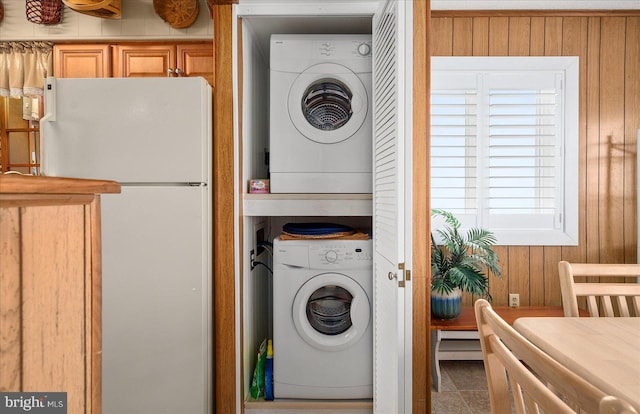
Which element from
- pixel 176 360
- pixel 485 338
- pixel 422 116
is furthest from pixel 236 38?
pixel 485 338

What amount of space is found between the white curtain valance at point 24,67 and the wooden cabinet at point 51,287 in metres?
2.61

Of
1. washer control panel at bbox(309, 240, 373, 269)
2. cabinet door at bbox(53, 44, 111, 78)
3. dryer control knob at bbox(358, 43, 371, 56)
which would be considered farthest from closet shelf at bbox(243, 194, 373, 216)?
cabinet door at bbox(53, 44, 111, 78)

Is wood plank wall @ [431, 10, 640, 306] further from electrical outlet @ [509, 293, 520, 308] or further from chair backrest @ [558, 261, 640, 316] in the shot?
chair backrest @ [558, 261, 640, 316]

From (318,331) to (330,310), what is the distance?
131 millimetres

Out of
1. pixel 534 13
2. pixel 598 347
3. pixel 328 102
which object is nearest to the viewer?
pixel 598 347

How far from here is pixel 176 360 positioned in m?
1.83

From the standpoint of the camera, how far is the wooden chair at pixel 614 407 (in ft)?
1.35

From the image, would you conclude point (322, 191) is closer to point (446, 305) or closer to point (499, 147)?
point (446, 305)

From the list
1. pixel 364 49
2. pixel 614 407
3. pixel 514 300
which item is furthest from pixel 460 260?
pixel 614 407

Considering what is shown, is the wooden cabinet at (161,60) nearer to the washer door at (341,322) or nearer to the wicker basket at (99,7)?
the wicker basket at (99,7)

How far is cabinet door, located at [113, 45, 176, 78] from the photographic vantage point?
278 cm

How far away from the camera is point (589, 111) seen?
292cm

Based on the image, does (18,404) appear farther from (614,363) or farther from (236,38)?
(236,38)

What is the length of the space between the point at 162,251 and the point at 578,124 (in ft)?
9.88
